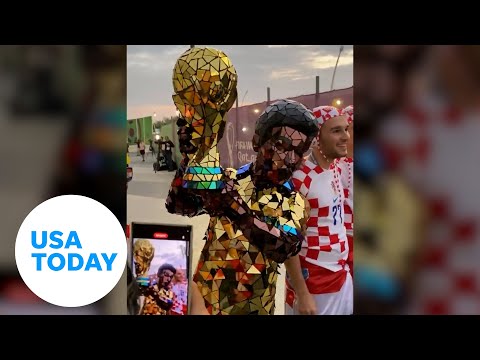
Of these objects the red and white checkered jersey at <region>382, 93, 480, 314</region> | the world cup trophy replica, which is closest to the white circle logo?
the world cup trophy replica

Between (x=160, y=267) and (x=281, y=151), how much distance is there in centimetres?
63

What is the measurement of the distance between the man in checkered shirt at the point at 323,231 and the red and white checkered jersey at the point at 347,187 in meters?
0.01

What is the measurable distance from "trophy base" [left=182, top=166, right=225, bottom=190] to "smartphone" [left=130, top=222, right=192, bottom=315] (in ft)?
0.99

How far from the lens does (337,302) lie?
2.20 meters

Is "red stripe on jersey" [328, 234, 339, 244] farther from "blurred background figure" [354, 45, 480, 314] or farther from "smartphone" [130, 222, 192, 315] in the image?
"smartphone" [130, 222, 192, 315]

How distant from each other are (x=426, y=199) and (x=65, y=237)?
133 cm

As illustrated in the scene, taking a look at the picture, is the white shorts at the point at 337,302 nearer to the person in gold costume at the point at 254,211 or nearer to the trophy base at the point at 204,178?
the person in gold costume at the point at 254,211

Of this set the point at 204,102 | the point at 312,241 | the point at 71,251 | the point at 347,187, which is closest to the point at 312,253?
the point at 312,241

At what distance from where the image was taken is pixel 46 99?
2.11m

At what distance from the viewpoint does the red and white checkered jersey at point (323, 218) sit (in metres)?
2.13

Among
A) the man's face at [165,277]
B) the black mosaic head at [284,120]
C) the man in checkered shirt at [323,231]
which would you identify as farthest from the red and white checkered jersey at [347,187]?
the man's face at [165,277]

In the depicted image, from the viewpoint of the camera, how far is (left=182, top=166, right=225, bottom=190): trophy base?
1.81 m

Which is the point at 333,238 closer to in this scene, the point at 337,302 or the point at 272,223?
the point at 337,302
